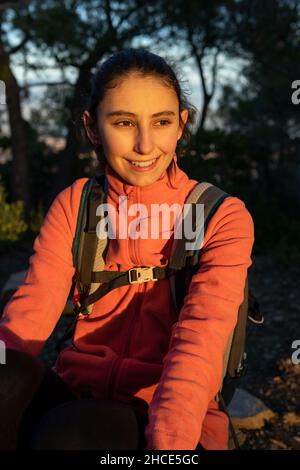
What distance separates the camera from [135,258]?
1910mm

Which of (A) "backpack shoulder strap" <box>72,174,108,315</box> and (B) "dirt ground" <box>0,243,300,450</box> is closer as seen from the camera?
(A) "backpack shoulder strap" <box>72,174,108,315</box>

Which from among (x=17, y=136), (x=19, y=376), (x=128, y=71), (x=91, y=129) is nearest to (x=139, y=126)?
(x=128, y=71)

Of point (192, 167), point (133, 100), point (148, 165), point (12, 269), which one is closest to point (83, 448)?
point (148, 165)

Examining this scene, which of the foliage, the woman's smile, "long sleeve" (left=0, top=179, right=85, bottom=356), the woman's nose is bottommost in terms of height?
the foliage

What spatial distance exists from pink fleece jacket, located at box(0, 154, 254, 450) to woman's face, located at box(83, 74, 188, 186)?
0.06 metres

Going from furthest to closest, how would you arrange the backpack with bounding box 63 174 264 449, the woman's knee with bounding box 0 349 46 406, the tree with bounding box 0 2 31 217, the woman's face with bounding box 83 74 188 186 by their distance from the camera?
the tree with bounding box 0 2 31 217 → the woman's face with bounding box 83 74 188 186 → the backpack with bounding box 63 174 264 449 → the woman's knee with bounding box 0 349 46 406

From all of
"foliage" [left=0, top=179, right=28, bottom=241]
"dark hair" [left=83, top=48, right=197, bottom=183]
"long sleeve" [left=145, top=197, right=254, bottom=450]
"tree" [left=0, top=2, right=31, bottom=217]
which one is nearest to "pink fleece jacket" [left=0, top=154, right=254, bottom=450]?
"long sleeve" [left=145, top=197, right=254, bottom=450]

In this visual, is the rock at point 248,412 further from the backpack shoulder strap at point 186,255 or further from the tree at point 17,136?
the tree at point 17,136

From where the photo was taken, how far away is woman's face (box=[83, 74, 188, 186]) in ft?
6.21

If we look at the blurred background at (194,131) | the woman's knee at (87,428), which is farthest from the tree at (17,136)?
the woman's knee at (87,428)

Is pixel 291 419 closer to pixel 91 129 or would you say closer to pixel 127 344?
→ pixel 127 344

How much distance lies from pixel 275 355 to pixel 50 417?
289 centimetres

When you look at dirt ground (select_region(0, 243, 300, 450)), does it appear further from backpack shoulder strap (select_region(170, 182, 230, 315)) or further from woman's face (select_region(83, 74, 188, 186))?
woman's face (select_region(83, 74, 188, 186))

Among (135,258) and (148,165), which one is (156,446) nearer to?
(135,258)
